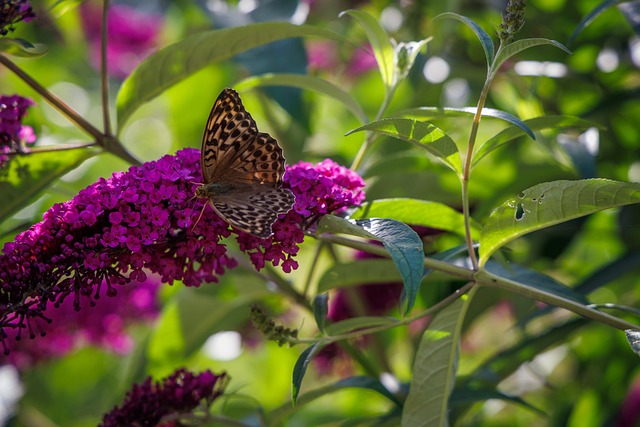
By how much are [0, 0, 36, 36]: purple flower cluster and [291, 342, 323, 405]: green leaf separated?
0.77 meters

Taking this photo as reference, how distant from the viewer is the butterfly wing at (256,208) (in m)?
1.26

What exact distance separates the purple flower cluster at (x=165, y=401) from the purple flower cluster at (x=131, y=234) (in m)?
0.31

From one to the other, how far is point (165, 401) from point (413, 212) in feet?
2.06

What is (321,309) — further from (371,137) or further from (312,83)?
(312,83)

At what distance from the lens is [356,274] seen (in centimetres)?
175

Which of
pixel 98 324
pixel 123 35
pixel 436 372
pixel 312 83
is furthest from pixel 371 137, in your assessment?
pixel 123 35

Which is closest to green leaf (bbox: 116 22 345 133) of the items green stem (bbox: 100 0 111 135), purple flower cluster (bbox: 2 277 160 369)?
green stem (bbox: 100 0 111 135)

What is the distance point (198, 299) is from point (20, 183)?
2.42 feet

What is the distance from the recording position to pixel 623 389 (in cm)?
247

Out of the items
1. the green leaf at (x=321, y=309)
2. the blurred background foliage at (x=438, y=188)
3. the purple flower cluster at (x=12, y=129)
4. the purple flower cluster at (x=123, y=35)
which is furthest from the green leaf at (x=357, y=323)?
the purple flower cluster at (x=123, y=35)

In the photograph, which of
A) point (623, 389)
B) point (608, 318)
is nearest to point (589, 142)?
point (608, 318)

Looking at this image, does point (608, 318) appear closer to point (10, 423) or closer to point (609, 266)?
point (609, 266)

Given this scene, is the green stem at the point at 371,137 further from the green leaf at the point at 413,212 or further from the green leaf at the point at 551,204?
the green leaf at the point at 551,204

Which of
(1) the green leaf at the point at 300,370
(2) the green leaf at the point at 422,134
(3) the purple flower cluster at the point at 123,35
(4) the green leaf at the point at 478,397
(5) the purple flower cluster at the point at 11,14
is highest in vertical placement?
(3) the purple flower cluster at the point at 123,35
